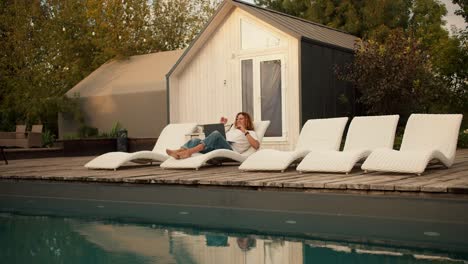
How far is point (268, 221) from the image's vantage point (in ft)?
20.4

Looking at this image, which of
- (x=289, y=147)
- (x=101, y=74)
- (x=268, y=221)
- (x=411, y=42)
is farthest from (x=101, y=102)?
(x=268, y=221)

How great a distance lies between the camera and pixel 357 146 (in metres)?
8.09

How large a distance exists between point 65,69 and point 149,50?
5800 mm

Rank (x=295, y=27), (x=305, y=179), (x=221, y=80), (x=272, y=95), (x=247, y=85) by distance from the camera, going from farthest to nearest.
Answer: (x=221, y=80), (x=247, y=85), (x=295, y=27), (x=272, y=95), (x=305, y=179)

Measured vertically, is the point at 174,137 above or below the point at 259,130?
below

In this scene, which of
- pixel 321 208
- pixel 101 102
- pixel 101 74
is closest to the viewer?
pixel 321 208

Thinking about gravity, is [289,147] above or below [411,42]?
below

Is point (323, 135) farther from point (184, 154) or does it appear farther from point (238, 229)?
point (238, 229)

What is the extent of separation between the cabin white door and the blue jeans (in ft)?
16.3

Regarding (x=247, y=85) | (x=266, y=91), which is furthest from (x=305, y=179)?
(x=247, y=85)

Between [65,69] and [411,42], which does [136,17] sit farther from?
[411,42]

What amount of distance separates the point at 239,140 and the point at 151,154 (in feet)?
4.99

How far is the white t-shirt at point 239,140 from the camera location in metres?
9.25

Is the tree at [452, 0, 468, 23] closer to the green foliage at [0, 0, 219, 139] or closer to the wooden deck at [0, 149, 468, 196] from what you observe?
the green foliage at [0, 0, 219, 139]
